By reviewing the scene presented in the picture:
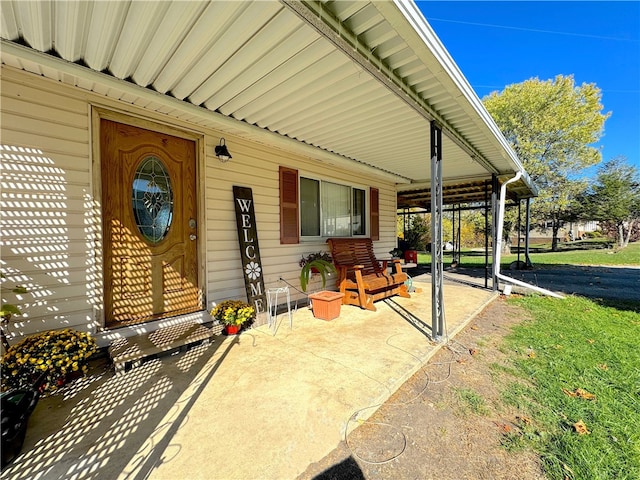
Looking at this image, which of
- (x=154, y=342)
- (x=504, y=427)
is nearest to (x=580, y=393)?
(x=504, y=427)

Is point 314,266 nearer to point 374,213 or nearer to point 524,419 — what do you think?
point 374,213

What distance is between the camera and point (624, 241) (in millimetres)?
18344

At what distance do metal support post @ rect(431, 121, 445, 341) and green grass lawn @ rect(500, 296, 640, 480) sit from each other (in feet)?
2.30

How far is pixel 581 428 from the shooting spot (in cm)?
168

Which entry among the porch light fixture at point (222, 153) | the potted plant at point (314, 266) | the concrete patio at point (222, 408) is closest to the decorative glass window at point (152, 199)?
the porch light fixture at point (222, 153)

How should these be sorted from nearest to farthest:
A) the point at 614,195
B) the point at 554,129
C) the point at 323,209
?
1. the point at 323,209
2. the point at 554,129
3. the point at 614,195

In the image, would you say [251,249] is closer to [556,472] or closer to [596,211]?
[556,472]

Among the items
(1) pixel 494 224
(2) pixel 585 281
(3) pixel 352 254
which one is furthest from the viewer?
(2) pixel 585 281

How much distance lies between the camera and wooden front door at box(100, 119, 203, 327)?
2.83 m

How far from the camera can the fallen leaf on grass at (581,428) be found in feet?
5.42

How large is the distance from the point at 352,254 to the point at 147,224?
3.22 meters

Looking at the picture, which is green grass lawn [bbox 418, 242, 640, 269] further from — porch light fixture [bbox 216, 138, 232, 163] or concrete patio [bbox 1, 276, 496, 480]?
porch light fixture [bbox 216, 138, 232, 163]

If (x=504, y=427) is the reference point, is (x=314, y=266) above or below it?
above

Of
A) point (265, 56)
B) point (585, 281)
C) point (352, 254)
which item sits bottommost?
point (585, 281)
